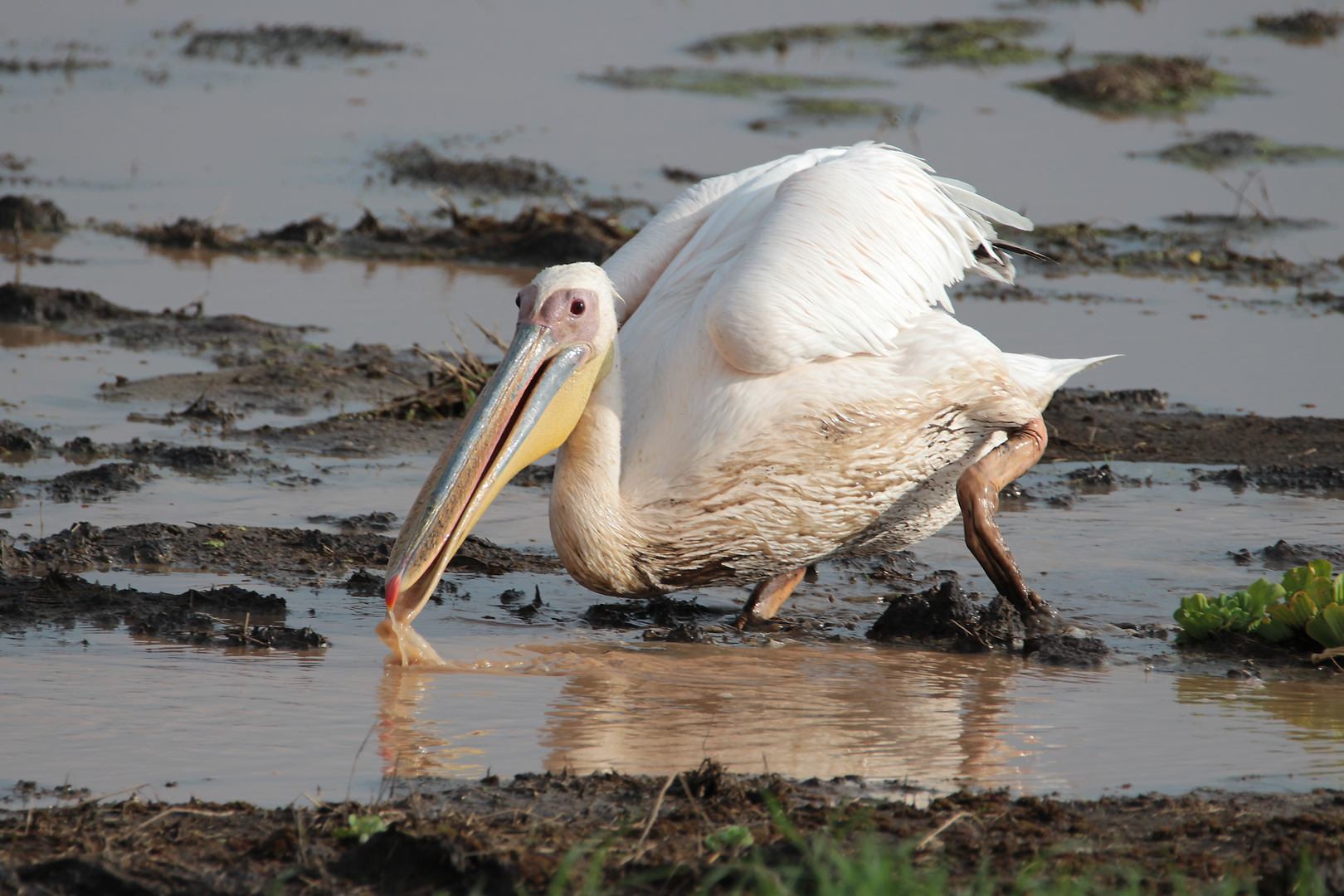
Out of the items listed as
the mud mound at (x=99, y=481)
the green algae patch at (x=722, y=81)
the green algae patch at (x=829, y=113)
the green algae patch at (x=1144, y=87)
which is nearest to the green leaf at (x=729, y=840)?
the mud mound at (x=99, y=481)

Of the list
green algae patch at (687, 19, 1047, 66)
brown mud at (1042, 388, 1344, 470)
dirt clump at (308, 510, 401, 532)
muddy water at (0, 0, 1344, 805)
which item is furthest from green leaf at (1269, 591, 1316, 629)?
green algae patch at (687, 19, 1047, 66)

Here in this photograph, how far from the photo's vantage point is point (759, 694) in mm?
3609

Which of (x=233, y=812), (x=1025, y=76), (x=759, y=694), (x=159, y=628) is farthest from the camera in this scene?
(x=1025, y=76)

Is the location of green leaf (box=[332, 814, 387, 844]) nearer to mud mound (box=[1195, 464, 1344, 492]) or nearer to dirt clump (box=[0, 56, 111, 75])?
mud mound (box=[1195, 464, 1344, 492])

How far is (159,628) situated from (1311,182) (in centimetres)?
1249

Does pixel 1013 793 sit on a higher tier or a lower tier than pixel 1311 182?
lower

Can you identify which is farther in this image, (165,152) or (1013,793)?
(165,152)

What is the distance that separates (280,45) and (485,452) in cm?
1716

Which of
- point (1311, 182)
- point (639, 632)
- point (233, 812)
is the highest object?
point (1311, 182)

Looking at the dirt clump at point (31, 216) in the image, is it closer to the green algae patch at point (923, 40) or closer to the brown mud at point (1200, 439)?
the brown mud at point (1200, 439)

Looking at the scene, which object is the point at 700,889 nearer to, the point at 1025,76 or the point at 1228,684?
the point at 1228,684

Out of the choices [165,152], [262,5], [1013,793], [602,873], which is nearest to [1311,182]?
[165,152]

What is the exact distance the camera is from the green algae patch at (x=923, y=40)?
1964cm

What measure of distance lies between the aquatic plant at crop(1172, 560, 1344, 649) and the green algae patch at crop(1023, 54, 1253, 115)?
44.7ft
